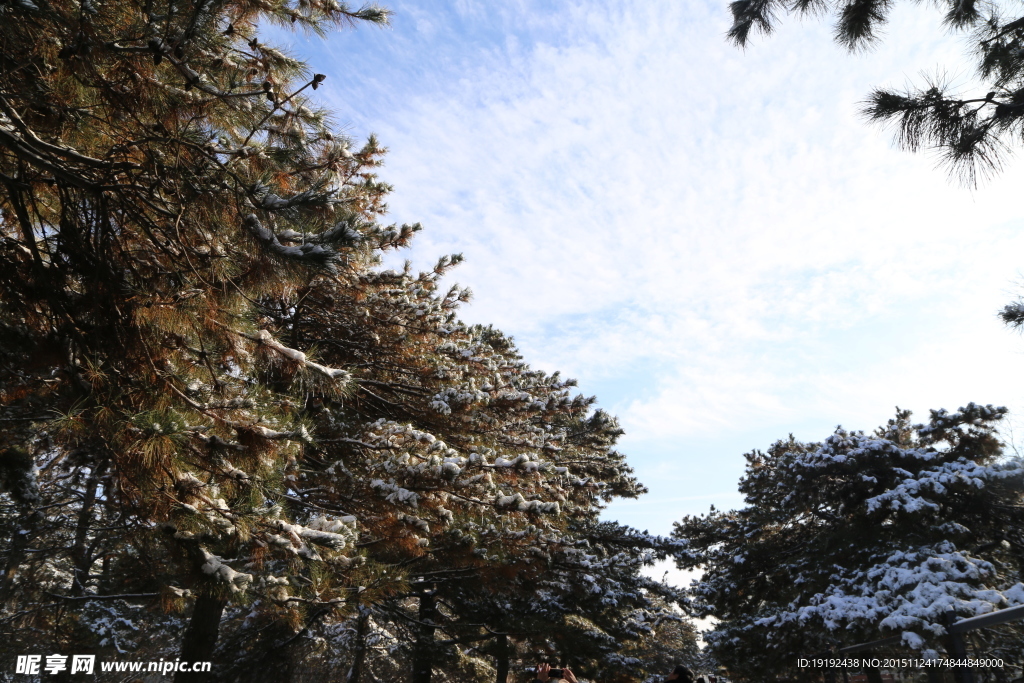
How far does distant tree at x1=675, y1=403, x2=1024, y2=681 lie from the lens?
11.7 m

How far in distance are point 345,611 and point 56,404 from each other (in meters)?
3.28

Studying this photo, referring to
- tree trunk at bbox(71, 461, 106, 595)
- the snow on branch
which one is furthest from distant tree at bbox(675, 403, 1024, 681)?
tree trunk at bbox(71, 461, 106, 595)

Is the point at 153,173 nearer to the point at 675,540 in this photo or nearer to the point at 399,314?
the point at 399,314

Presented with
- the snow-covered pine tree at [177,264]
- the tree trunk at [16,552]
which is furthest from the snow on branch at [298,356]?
the tree trunk at [16,552]

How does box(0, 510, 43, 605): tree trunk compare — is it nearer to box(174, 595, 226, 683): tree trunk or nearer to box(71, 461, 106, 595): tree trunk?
box(71, 461, 106, 595): tree trunk

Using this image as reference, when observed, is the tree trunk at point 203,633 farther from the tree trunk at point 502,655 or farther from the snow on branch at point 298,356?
the tree trunk at point 502,655

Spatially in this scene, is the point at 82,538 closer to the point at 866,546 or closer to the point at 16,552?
the point at 16,552

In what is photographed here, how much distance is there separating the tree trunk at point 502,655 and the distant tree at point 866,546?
564cm

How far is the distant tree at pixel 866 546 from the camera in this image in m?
11.7

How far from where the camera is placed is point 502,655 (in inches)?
630

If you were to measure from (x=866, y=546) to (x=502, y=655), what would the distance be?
A: 9.78m

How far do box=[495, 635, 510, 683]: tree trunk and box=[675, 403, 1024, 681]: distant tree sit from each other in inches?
222

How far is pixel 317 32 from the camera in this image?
4.49 m

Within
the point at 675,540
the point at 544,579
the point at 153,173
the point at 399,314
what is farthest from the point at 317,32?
the point at 675,540
